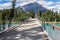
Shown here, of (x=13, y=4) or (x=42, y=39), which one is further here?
(x=13, y=4)

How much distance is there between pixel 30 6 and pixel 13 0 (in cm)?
11458

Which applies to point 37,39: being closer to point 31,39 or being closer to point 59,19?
point 31,39

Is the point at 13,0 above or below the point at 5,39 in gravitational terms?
above

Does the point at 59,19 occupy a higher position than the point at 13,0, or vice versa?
the point at 13,0

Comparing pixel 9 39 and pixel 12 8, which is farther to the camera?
pixel 12 8

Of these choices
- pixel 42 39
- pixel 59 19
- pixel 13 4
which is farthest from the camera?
pixel 59 19

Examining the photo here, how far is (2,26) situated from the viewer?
19.6 meters

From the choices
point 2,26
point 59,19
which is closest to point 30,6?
point 59,19

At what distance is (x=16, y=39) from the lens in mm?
12648

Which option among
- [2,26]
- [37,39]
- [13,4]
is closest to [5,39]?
[37,39]

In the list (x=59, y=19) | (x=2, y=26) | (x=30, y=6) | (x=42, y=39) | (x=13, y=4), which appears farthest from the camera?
(x=30, y=6)

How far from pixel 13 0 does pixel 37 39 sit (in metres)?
35.9

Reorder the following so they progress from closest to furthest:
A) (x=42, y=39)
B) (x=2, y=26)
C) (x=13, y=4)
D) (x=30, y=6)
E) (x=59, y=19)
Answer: (x=42, y=39), (x=2, y=26), (x=13, y=4), (x=59, y=19), (x=30, y=6)

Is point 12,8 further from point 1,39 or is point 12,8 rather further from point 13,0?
point 1,39
